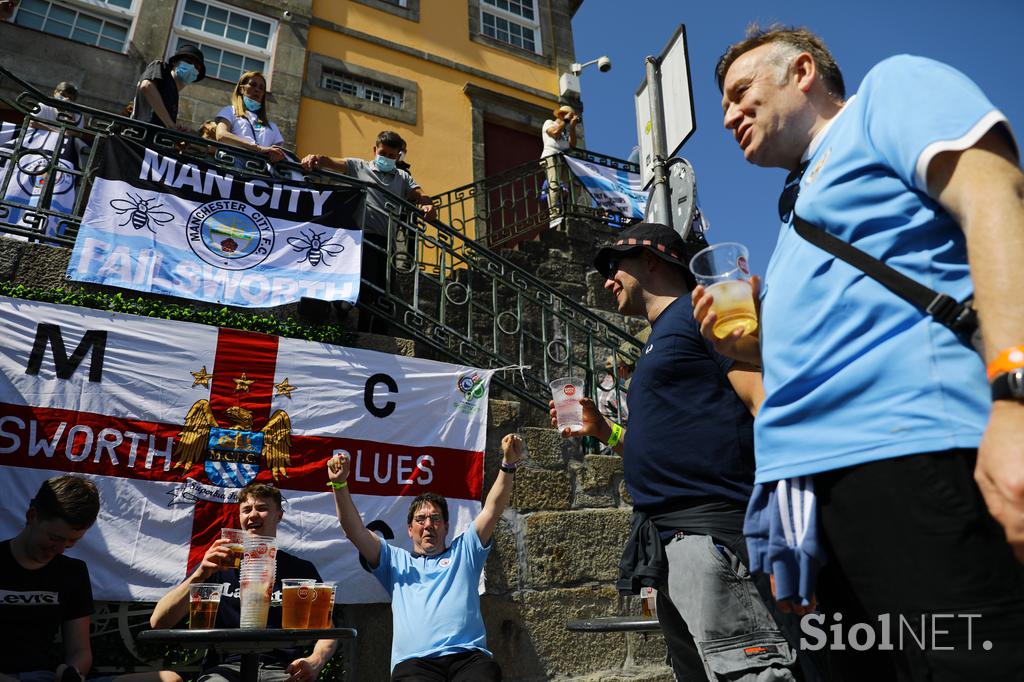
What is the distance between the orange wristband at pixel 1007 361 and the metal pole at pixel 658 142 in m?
3.09

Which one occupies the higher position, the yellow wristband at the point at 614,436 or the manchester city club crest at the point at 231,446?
the manchester city club crest at the point at 231,446

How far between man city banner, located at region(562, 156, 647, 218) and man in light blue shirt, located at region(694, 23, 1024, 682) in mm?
9006

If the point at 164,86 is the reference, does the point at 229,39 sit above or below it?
above

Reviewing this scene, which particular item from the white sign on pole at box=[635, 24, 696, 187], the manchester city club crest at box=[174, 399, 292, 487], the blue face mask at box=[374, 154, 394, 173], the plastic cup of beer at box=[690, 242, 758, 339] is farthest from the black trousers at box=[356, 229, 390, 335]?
the plastic cup of beer at box=[690, 242, 758, 339]

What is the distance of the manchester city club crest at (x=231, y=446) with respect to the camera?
411 centimetres

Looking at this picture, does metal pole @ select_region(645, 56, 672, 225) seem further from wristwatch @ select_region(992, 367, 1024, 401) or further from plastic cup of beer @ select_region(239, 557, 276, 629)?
wristwatch @ select_region(992, 367, 1024, 401)

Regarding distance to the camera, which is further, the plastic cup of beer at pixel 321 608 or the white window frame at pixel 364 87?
the white window frame at pixel 364 87

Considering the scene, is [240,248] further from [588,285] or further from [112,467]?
[588,285]

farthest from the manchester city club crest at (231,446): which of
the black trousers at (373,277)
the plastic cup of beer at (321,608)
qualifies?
the plastic cup of beer at (321,608)

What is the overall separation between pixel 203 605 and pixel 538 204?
364 inches

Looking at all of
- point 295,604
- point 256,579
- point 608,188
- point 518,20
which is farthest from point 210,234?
point 518,20

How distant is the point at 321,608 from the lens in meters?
2.63

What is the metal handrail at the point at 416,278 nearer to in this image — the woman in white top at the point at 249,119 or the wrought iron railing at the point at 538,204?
the woman in white top at the point at 249,119

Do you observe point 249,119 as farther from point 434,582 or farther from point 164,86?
point 434,582
